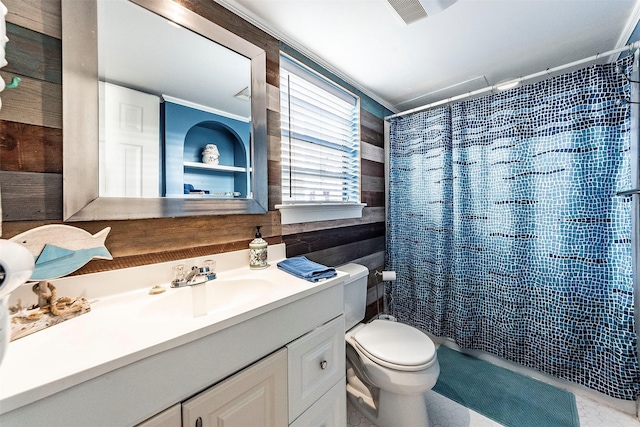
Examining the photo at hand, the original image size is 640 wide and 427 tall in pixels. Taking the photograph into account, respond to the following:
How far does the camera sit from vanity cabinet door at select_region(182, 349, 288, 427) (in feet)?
2.13

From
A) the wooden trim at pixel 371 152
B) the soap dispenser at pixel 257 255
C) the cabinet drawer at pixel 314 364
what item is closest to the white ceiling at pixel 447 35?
the wooden trim at pixel 371 152

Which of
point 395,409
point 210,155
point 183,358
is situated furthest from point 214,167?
point 395,409

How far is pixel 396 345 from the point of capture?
1.35 m

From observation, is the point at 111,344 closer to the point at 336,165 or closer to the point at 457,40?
the point at 336,165

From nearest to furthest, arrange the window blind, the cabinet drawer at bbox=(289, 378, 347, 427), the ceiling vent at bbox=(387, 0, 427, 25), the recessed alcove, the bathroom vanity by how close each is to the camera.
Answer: the bathroom vanity → the cabinet drawer at bbox=(289, 378, 347, 427) → the recessed alcove → the ceiling vent at bbox=(387, 0, 427, 25) → the window blind

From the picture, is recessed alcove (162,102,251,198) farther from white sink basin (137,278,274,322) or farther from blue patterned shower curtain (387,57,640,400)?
blue patterned shower curtain (387,57,640,400)

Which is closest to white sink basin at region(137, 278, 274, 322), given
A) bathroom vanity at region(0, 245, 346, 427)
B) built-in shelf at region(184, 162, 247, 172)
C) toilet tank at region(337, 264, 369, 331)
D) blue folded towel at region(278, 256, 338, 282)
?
bathroom vanity at region(0, 245, 346, 427)

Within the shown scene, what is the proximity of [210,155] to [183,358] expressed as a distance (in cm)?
83

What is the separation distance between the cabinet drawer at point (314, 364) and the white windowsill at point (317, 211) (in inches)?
24.9

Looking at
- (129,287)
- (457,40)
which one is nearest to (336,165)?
(457,40)

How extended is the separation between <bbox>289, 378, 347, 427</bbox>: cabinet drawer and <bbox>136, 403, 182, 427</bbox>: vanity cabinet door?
418mm

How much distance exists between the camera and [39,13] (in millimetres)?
771

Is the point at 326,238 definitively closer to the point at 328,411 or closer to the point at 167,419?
the point at 328,411

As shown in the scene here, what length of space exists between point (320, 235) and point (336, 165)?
544 mm
